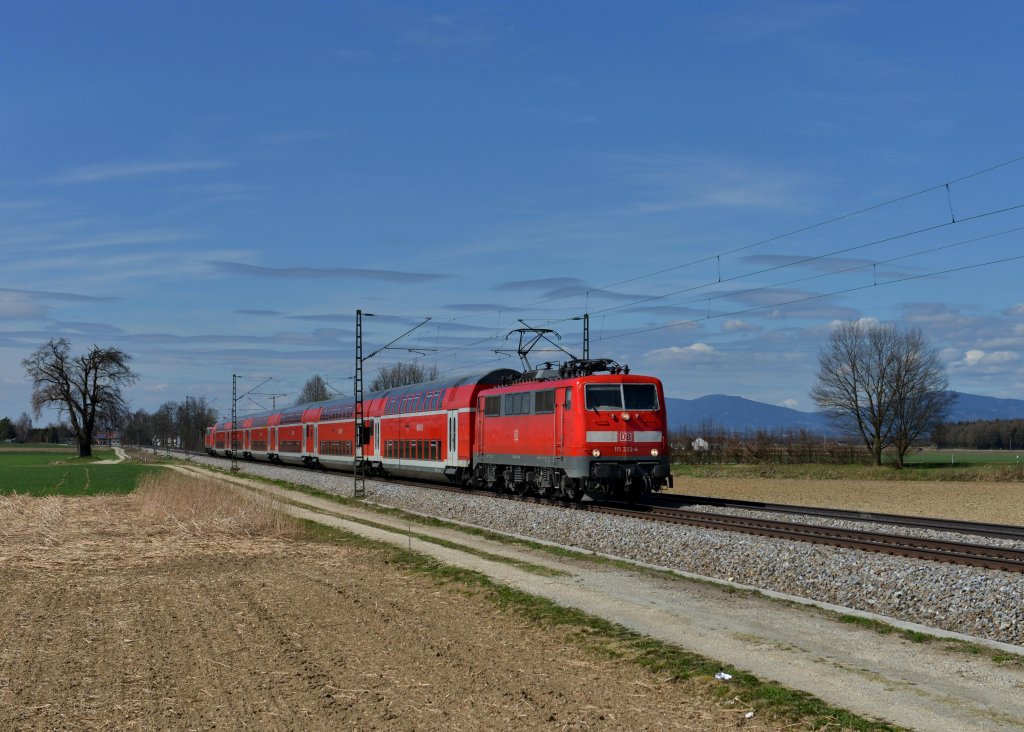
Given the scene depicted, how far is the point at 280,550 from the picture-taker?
21.9 meters

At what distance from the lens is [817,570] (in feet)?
54.7

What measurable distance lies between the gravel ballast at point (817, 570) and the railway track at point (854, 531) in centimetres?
64

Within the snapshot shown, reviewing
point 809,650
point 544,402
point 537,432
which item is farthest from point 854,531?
point 537,432

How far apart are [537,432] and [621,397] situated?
347 cm

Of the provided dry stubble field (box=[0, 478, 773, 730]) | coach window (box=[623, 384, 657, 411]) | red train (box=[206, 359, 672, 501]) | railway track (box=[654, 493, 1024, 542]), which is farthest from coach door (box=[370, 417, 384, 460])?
dry stubble field (box=[0, 478, 773, 730])

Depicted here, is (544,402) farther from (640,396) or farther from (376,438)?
(376,438)

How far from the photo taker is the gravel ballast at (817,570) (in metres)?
13.7

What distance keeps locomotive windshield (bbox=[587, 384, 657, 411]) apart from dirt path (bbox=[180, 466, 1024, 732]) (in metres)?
10.7

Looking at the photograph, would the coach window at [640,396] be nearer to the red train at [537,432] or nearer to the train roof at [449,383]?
the red train at [537,432]

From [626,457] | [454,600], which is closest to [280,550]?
[454,600]

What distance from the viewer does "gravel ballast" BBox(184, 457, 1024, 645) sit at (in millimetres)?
13711

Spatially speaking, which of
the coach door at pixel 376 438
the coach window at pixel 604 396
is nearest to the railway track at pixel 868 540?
the coach window at pixel 604 396

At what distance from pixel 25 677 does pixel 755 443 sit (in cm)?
7225

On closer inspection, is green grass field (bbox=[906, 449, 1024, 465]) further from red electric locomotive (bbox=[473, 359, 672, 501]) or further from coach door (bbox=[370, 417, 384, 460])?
red electric locomotive (bbox=[473, 359, 672, 501])
